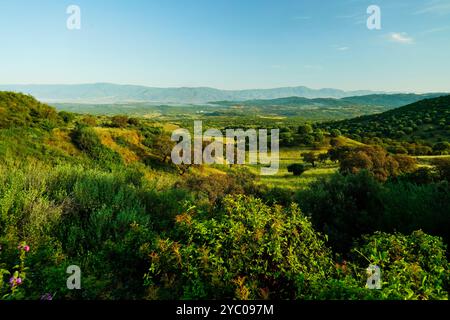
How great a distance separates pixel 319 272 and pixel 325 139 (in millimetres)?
57306

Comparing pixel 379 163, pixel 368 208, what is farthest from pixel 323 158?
pixel 368 208

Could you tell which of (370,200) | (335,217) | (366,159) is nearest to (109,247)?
(335,217)

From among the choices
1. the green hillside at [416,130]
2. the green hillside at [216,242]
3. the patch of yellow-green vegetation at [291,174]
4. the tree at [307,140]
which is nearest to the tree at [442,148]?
the green hillside at [416,130]

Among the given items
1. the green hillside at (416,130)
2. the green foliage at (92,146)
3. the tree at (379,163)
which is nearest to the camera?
the green foliage at (92,146)

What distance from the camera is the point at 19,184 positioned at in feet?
21.1

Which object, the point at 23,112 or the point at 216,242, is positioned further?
the point at 23,112

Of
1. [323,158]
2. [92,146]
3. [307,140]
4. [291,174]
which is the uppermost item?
[92,146]

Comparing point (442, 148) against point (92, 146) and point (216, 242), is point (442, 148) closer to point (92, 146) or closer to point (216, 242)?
point (92, 146)

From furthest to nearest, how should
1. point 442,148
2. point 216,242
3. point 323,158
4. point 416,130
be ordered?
point 416,130
point 442,148
point 323,158
point 216,242

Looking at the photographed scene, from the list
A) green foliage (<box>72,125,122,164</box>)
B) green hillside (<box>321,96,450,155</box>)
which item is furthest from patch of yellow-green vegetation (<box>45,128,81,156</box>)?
green hillside (<box>321,96,450,155</box>)

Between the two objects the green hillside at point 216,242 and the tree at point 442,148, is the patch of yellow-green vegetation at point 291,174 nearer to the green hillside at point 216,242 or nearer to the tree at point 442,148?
the green hillside at point 216,242

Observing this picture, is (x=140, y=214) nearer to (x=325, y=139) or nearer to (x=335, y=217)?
(x=335, y=217)

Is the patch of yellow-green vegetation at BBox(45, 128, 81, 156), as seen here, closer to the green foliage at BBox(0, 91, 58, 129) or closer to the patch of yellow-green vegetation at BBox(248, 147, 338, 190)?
the green foliage at BBox(0, 91, 58, 129)

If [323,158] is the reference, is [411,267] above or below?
above
